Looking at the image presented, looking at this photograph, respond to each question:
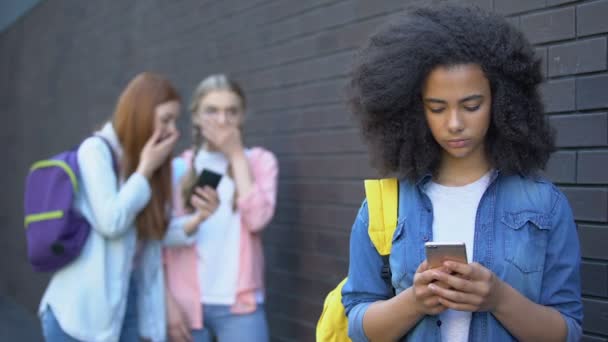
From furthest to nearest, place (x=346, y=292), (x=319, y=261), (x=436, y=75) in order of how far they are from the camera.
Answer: (x=319, y=261) < (x=346, y=292) < (x=436, y=75)

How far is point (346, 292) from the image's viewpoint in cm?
235

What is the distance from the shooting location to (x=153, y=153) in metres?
3.98

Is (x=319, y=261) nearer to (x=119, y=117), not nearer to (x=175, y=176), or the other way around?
(x=175, y=176)

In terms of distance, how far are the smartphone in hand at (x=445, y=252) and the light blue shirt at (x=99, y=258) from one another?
2227 mm

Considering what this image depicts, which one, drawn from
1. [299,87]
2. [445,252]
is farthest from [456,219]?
[299,87]

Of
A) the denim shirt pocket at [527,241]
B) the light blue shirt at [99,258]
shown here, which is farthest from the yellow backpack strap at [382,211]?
the light blue shirt at [99,258]

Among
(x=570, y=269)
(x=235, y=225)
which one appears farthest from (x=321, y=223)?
(x=570, y=269)

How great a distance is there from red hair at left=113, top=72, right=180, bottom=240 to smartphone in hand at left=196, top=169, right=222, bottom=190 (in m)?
0.33

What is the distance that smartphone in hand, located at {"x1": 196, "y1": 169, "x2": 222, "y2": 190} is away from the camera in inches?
154

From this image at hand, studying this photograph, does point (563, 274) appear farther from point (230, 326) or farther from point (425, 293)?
point (230, 326)

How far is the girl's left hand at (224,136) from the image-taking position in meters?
4.16

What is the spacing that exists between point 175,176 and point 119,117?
526 mm

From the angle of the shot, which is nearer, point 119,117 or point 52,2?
point 119,117

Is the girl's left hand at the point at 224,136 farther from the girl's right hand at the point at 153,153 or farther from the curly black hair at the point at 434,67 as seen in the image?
the curly black hair at the point at 434,67
